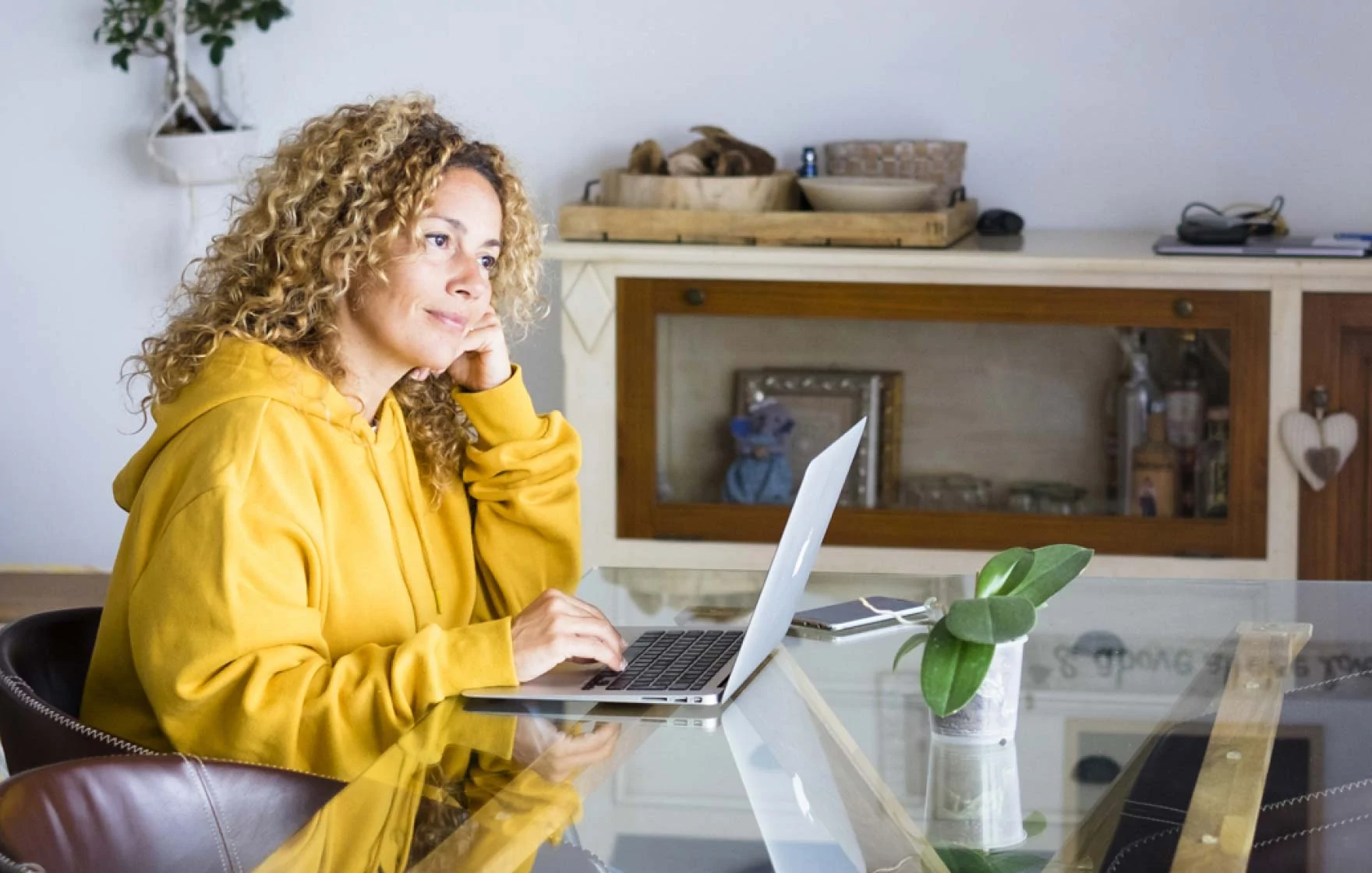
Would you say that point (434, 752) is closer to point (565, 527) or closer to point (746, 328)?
point (565, 527)

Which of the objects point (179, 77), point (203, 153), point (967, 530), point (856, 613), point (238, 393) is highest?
point (179, 77)

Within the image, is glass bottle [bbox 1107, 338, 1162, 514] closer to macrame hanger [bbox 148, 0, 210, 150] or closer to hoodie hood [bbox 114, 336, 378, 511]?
hoodie hood [bbox 114, 336, 378, 511]

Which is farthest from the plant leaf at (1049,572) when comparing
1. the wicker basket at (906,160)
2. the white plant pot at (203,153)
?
the white plant pot at (203,153)

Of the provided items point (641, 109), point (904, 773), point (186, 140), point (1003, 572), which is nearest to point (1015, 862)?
point (904, 773)

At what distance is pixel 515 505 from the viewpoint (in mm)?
1862

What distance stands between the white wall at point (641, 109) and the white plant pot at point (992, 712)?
2116 mm

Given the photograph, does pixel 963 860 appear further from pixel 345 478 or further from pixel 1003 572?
pixel 345 478

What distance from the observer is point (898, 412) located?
3.11 meters

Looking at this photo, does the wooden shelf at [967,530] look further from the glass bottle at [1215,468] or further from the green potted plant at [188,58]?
the green potted plant at [188,58]

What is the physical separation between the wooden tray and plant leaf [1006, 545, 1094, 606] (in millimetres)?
1587

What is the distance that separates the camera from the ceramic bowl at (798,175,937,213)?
9.90 feet

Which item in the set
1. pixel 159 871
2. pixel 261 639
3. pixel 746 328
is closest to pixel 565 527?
pixel 261 639

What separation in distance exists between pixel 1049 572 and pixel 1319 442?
5.53 ft

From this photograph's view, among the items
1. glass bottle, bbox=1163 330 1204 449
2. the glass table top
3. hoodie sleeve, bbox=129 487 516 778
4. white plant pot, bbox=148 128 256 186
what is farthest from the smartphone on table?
white plant pot, bbox=148 128 256 186
